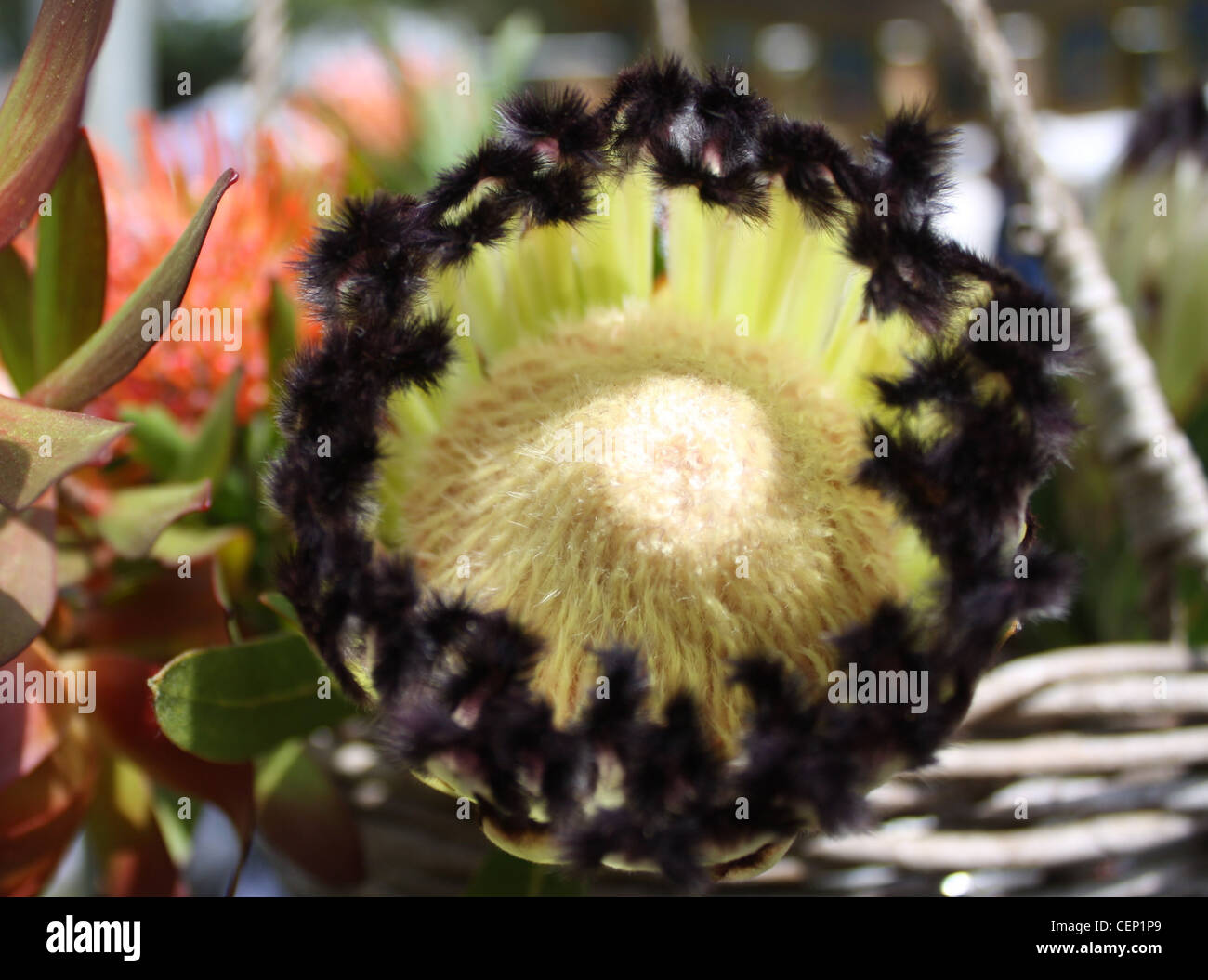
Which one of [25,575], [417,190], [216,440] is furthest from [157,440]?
[417,190]

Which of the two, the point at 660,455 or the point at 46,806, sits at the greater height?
the point at 660,455

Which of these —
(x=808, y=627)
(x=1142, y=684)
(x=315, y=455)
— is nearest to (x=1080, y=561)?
(x=808, y=627)

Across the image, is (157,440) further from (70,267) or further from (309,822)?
(309,822)

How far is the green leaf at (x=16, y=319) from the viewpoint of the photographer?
1.60 ft

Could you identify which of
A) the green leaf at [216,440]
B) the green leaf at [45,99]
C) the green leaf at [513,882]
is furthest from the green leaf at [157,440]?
the green leaf at [513,882]

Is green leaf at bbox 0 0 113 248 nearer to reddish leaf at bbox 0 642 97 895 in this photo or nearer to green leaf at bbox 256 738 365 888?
reddish leaf at bbox 0 642 97 895

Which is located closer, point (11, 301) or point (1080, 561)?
point (1080, 561)

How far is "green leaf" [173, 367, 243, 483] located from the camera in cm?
52

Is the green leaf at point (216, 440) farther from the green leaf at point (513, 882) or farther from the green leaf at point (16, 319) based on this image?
the green leaf at point (513, 882)

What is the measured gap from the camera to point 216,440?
534mm

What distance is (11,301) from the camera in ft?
1.65

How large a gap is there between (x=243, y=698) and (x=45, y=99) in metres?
0.29
